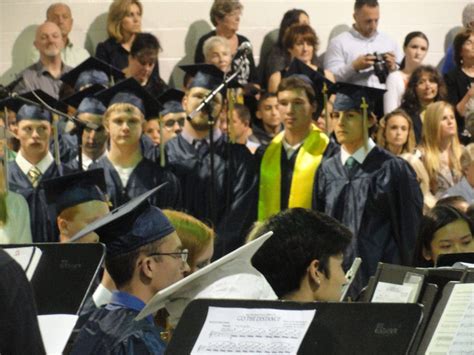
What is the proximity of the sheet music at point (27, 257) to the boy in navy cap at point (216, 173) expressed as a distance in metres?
5.22

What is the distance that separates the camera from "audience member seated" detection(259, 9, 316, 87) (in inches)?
433

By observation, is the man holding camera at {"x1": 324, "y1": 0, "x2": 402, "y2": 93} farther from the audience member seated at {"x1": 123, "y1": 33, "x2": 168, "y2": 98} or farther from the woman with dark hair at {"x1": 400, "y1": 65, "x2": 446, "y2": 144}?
the audience member seated at {"x1": 123, "y1": 33, "x2": 168, "y2": 98}

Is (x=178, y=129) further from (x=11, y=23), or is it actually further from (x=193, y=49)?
(x=11, y=23)

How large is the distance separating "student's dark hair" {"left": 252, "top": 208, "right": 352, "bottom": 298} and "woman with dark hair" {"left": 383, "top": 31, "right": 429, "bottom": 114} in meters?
6.57

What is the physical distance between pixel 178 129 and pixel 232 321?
713 cm

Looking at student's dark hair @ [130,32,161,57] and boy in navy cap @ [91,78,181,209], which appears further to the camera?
student's dark hair @ [130,32,161,57]

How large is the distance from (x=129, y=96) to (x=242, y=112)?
3.20 feet

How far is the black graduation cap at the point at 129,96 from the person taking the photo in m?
9.49

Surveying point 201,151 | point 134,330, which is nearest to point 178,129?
point 201,151

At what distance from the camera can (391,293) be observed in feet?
13.7

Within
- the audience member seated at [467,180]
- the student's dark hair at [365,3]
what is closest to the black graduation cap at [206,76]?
the audience member seated at [467,180]

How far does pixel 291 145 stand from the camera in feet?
30.7

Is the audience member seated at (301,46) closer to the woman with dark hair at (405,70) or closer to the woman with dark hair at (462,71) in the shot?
the woman with dark hair at (405,70)

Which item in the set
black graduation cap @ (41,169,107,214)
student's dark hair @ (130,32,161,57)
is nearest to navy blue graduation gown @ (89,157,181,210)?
student's dark hair @ (130,32,161,57)
